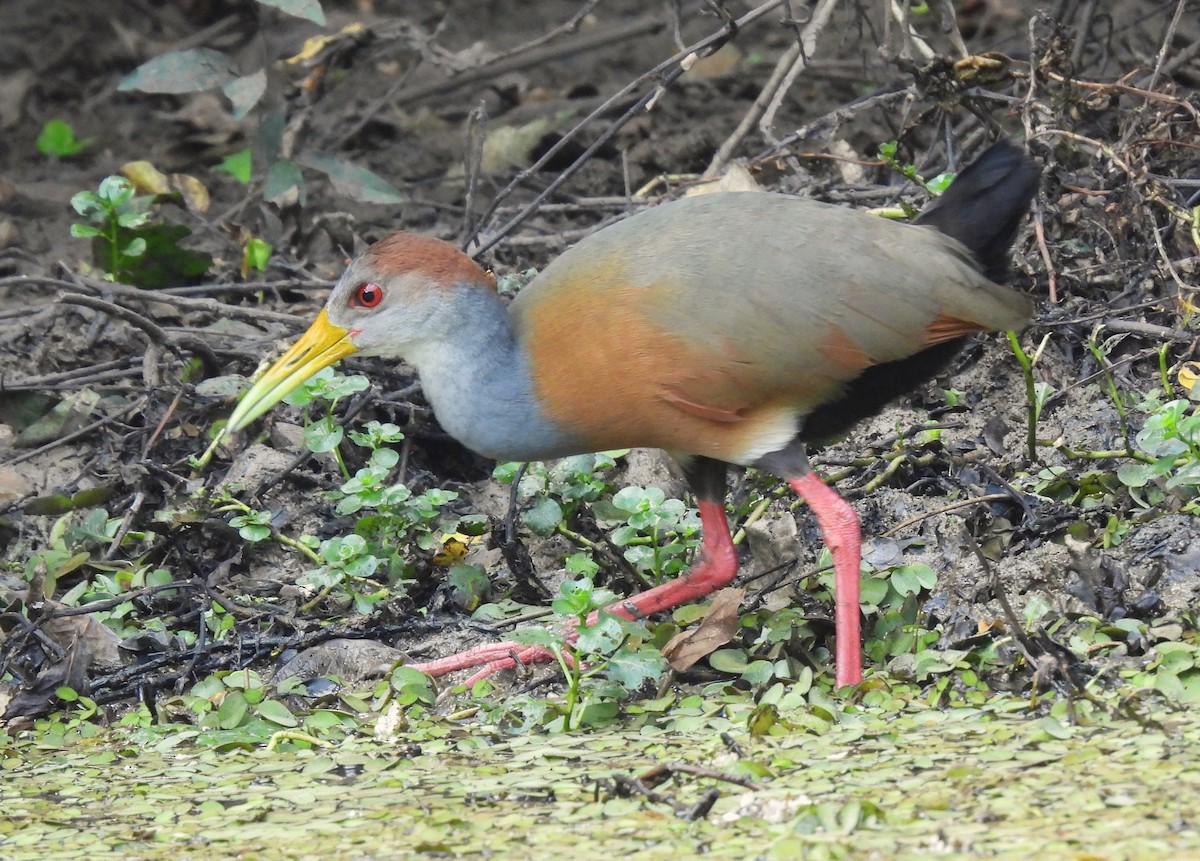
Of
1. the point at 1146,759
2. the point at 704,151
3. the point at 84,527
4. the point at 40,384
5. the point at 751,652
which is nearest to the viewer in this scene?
the point at 1146,759

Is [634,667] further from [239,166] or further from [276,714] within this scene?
[239,166]

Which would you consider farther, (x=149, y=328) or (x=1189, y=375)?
(x=149, y=328)

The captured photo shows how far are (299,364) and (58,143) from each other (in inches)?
155

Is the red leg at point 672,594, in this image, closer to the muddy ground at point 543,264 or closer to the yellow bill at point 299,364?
the muddy ground at point 543,264

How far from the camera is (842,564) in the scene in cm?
407

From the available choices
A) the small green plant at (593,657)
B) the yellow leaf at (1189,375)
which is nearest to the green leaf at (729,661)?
the small green plant at (593,657)

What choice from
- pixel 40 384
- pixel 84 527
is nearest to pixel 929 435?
pixel 84 527

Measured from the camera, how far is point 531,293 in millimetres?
4270

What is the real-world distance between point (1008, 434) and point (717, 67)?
11.3 feet

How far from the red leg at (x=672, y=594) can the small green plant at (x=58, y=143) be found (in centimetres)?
428

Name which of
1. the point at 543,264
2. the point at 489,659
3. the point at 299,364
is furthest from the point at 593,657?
the point at 543,264

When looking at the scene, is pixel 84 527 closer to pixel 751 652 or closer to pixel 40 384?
pixel 40 384

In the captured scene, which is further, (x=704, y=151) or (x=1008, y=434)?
(x=704, y=151)

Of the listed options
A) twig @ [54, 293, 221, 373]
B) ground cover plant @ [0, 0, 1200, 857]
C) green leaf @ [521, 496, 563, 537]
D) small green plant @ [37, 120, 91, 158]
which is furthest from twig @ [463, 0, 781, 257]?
small green plant @ [37, 120, 91, 158]
